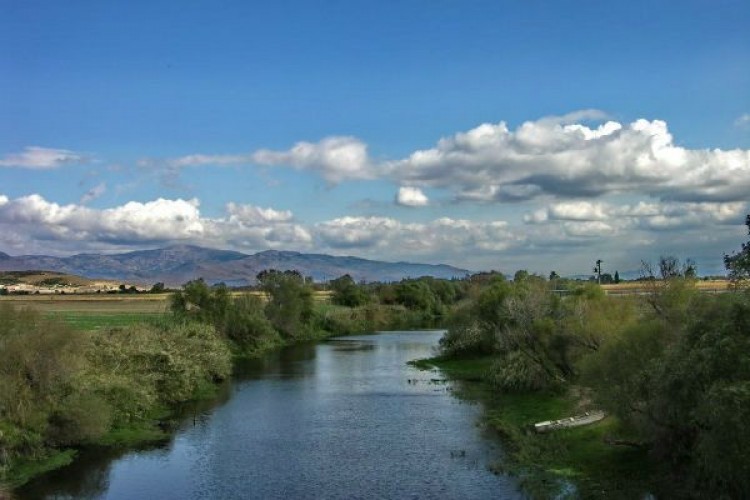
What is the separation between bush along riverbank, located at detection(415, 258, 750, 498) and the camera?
21844 mm

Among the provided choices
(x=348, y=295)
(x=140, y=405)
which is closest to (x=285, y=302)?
(x=348, y=295)

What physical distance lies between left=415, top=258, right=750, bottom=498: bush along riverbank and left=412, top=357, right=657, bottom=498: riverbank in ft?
0.24

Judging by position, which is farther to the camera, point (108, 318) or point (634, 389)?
point (108, 318)

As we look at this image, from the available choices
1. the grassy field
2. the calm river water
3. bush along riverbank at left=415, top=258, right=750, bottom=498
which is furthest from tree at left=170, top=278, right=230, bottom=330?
bush along riverbank at left=415, top=258, right=750, bottom=498

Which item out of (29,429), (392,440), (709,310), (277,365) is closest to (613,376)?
(709,310)

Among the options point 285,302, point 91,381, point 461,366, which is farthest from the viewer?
point 285,302

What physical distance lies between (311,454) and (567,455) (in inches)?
503

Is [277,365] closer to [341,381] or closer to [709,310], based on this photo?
[341,381]

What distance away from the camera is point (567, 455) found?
3503cm

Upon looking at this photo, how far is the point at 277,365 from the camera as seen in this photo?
82062 mm

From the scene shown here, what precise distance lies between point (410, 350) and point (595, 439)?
5928 centimetres

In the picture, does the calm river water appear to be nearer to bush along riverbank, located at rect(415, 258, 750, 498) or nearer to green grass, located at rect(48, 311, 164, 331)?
bush along riverbank, located at rect(415, 258, 750, 498)

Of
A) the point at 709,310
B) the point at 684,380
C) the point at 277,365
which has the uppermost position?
the point at 709,310

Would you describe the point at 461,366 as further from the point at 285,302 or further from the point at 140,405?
the point at 285,302
